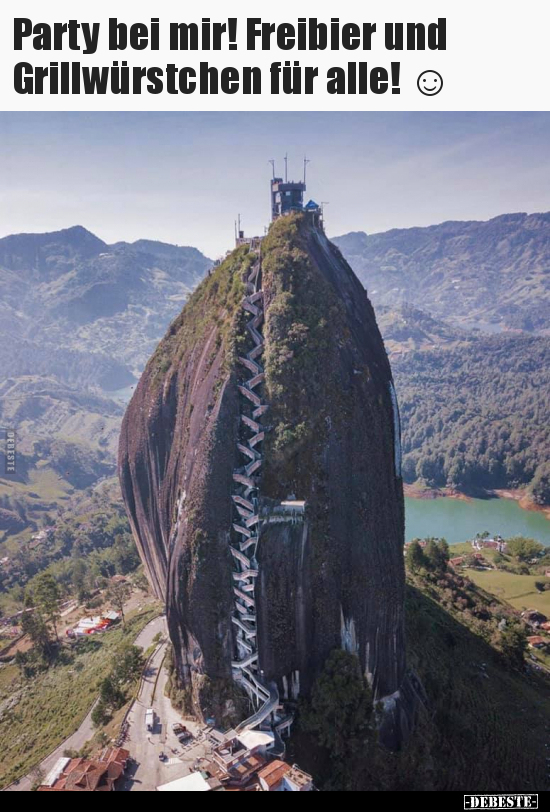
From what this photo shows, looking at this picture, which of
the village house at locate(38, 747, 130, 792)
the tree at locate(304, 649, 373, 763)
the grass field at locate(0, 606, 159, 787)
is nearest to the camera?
the village house at locate(38, 747, 130, 792)

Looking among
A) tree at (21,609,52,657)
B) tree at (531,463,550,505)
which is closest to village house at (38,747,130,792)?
tree at (21,609,52,657)

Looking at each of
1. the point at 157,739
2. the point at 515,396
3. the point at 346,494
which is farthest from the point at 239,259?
the point at 515,396

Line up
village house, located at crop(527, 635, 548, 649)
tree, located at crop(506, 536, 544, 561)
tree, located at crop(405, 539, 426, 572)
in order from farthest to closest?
tree, located at crop(506, 536, 544, 561)
tree, located at crop(405, 539, 426, 572)
village house, located at crop(527, 635, 548, 649)

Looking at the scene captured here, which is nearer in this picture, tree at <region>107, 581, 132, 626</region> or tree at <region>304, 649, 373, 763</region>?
tree at <region>304, 649, 373, 763</region>

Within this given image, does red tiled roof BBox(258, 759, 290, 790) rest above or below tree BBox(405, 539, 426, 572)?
below

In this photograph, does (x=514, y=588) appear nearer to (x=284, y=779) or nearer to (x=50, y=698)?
(x=284, y=779)

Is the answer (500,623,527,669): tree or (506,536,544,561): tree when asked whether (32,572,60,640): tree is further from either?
(506,536,544,561): tree

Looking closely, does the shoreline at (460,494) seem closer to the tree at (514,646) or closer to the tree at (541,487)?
the tree at (541,487)

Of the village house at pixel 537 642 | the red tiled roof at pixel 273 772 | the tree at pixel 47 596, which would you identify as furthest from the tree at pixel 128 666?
the village house at pixel 537 642
